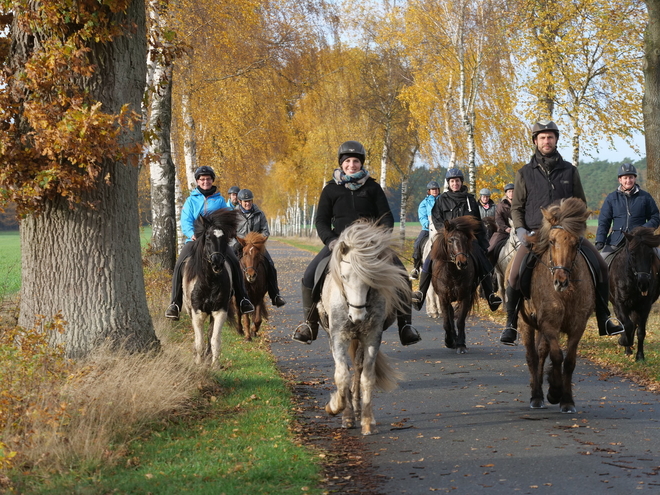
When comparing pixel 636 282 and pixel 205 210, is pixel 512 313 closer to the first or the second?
pixel 636 282

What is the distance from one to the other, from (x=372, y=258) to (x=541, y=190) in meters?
2.68

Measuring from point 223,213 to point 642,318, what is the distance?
619 centimetres

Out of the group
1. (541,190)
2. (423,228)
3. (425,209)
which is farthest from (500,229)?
(541,190)

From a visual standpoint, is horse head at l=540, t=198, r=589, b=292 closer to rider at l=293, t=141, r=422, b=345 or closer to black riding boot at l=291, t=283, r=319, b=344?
rider at l=293, t=141, r=422, b=345

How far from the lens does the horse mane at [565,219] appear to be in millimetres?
7996

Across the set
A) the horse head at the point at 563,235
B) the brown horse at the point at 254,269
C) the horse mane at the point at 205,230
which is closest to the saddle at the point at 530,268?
the horse head at the point at 563,235

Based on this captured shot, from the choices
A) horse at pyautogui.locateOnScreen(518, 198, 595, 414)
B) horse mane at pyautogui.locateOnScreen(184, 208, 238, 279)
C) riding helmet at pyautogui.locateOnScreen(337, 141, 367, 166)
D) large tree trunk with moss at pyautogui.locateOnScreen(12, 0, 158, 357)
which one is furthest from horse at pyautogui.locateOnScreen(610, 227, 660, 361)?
large tree trunk with moss at pyautogui.locateOnScreen(12, 0, 158, 357)

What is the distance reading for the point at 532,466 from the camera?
5.98 m

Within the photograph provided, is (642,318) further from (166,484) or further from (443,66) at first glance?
(443,66)

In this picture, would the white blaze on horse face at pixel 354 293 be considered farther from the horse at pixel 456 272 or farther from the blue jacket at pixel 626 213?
the blue jacket at pixel 626 213

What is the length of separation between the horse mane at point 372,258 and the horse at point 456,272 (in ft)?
15.7

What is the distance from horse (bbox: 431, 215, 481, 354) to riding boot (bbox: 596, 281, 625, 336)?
3603 millimetres

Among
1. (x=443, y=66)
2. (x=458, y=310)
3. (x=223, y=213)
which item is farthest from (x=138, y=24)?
(x=443, y=66)

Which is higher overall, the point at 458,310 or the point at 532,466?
the point at 458,310
